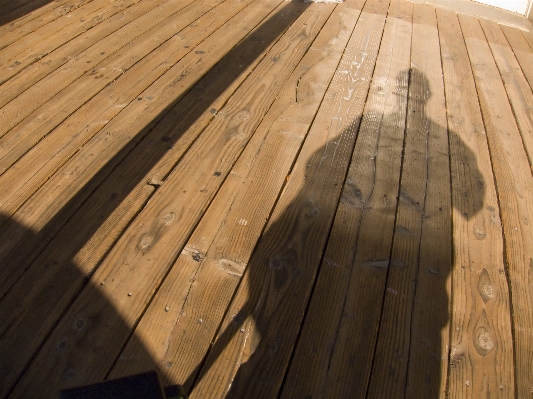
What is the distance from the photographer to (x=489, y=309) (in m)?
1.44

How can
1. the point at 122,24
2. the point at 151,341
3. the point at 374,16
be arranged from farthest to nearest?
1. the point at 374,16
2. the point at 122,24
3. the point at 151,341

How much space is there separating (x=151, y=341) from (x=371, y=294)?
67 cm

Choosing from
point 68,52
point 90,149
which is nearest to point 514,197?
point 90,149

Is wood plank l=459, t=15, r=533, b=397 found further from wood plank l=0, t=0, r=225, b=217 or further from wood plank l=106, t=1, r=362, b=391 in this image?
wood plank l=0, t=0, r=225, b=217

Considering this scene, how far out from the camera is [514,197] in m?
1.85

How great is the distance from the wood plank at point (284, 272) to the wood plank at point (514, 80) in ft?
2.60

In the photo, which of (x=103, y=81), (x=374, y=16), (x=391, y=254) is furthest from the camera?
(x=374, y=16)

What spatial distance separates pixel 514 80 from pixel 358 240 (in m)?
1.77

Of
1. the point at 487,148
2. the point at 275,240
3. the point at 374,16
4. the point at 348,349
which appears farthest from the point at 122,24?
the point at 348,349

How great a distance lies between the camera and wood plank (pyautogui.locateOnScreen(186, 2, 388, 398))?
1234 millimetres

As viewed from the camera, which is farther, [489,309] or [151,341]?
[489,309]

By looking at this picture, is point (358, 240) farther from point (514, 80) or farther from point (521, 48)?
point (521, 48)

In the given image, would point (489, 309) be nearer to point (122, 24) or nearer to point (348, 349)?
point (348, 349)

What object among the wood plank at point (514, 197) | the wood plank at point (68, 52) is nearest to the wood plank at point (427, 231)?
the wood plank at point (514, 197)
